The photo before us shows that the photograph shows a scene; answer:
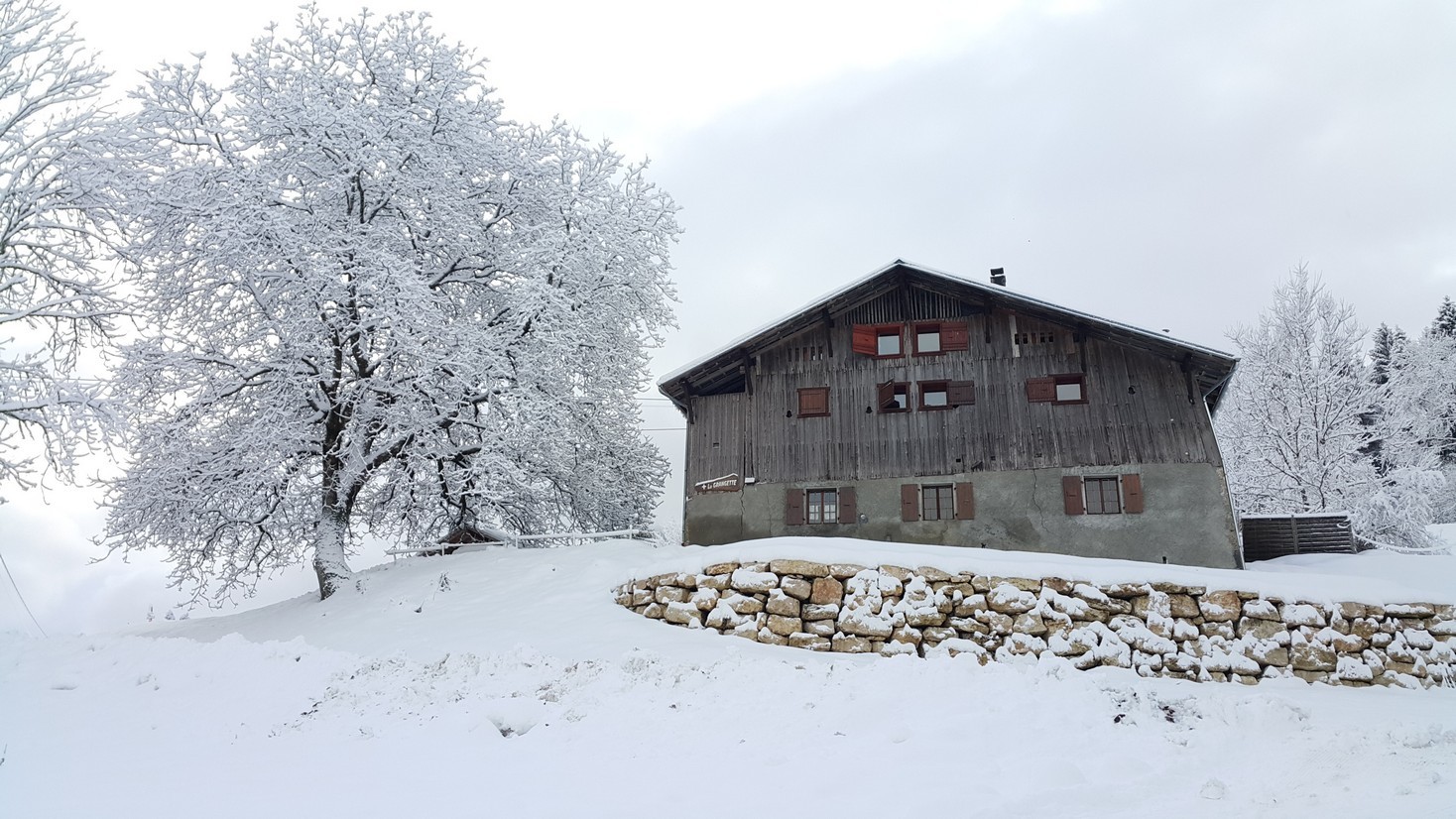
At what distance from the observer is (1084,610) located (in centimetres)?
1201

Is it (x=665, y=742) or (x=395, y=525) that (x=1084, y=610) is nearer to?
(x=665, y=742)

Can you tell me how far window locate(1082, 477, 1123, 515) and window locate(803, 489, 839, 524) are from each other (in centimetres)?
583

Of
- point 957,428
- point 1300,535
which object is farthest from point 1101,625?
point 1300,535

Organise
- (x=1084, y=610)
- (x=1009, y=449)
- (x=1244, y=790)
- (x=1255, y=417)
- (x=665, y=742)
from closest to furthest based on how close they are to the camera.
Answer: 1. (x=1244, y=790)
2. (x=665, y=742)
3. (x=1084, y=610)
4. (x=1009, y=449)
5. (x=1255, y=417)

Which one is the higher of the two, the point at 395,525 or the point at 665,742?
the point at 395,525

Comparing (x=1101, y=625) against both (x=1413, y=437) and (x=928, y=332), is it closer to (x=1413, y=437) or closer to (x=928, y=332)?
(x=928, y=332)

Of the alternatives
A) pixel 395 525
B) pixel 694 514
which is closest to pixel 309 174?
pixel 395 525

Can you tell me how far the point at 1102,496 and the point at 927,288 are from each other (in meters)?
6.65

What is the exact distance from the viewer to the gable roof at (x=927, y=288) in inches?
767

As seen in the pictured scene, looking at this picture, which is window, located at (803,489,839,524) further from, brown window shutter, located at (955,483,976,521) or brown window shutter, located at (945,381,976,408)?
brown window shutter, located at (945,381,976,408)

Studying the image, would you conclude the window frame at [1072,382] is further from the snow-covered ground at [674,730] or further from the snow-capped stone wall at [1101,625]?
the snow-capped stone wall at [1101,625]

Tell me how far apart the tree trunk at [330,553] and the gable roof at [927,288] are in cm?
822

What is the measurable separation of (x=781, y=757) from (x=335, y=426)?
1526 cm

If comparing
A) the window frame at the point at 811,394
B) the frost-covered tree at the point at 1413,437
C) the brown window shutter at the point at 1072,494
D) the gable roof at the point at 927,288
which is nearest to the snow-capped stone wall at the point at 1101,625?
the brown window shutter at the point at 1072,494
